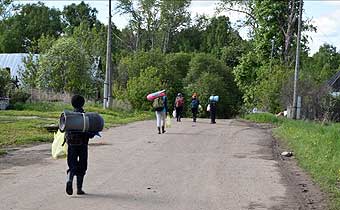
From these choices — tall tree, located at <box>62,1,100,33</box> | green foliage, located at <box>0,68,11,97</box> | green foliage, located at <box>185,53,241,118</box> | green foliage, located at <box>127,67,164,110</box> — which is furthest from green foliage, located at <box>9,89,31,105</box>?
tall tree, located at <box>62,1,100,33</box>

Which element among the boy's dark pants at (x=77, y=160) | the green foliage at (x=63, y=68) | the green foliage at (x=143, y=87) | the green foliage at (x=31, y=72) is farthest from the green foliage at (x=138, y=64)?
the boy's dark pants at (x=77, y=160)

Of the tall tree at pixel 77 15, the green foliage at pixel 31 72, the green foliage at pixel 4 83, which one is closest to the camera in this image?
the green foliage at pixel 4 83

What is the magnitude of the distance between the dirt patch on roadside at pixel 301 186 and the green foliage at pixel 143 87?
30.4 meters

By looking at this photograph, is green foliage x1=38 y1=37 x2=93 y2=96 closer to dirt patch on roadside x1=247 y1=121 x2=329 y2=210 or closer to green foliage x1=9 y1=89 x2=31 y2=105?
green foliage x1=9 y1=89 x2=31 y2=105

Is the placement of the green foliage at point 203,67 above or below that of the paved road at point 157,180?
above

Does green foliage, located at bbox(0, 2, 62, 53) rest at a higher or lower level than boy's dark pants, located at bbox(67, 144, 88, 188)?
higher

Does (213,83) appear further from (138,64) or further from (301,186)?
(301,186)

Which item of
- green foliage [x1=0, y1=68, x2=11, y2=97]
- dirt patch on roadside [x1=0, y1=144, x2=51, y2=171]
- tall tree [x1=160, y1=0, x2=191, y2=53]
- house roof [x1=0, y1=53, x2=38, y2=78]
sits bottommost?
dirt patch on roadside [x1=0, y1=144, x2=51, y2=171]

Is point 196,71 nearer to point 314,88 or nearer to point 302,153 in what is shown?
point 314,88

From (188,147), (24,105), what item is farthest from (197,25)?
(188,147)

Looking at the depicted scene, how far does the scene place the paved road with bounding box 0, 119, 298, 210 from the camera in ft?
31.7

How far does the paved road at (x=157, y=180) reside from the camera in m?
9.65

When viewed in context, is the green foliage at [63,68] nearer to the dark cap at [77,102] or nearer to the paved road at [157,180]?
the paved road at [157,180]

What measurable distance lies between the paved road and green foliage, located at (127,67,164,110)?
27526mm
